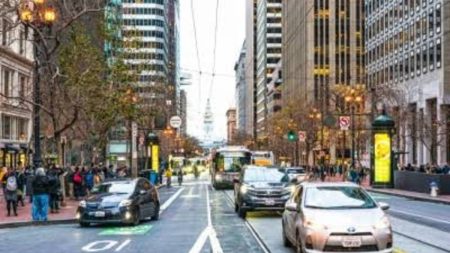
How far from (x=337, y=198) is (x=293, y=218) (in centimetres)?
103

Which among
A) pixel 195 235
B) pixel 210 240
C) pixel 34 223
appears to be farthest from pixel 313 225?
pixel 34 223

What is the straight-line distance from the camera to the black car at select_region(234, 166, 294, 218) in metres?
26.5

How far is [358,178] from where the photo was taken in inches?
2421

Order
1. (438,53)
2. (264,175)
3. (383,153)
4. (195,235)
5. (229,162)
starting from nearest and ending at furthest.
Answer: (195,235)
(264,175)
(383,153)
(229,162)
(438,53)

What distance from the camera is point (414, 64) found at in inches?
3314

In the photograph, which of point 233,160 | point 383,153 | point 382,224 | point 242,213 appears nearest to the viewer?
point 382,224

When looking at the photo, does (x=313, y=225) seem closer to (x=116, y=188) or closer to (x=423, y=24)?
(x=116, y=188)

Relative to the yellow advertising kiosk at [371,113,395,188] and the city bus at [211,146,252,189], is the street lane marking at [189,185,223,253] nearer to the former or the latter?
the yellow advertising kiosk at [371,113,395,188]

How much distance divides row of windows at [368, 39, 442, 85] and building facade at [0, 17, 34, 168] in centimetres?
3853

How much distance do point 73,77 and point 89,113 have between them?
13.3 feet

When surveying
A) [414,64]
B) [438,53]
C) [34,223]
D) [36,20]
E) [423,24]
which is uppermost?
[423,24]

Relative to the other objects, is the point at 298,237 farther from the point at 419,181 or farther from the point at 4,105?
the point at 4,105

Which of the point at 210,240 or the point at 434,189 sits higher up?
the point at 434,189

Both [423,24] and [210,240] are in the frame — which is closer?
[210,240]
